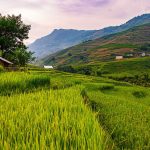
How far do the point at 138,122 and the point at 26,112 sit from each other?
359 centimetres

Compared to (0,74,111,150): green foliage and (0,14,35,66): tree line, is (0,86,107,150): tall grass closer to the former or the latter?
(0,74,111,150): green foliage

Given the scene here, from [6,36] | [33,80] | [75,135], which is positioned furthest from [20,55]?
[75,135]

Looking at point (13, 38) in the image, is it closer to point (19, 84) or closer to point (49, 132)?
point (19, 84)

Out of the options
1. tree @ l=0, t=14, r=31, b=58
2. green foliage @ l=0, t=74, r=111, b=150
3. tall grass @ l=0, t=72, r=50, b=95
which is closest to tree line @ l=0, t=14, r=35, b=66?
tree @ l=0, t=14, r=31, b=58

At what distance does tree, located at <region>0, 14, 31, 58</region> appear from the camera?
78162 millimetres

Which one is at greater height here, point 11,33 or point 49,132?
point 11,33

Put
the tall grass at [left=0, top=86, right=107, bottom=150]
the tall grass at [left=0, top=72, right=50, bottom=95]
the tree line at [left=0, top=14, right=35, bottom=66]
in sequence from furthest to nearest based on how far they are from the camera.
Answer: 1. the tree line at [left=0, top=14, right=35, bottom=66]
2. the tall grass at [left=0, top=72, right=50, bottom=95]
3. the tall grass at [left=0, top=86, right=107, bottom=150]

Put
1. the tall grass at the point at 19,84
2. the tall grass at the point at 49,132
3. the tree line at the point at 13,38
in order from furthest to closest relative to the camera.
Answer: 1. the tree line at the point at 13,38
2. the tall grass at the point at 19,84
3. the tall grass at the point at 49,132

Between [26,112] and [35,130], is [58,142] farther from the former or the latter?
[26,112]

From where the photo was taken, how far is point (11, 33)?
80.8 metres

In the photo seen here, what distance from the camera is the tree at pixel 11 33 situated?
78.2 metres

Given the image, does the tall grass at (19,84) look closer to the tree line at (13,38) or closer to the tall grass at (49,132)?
the tall grass at (49,132)

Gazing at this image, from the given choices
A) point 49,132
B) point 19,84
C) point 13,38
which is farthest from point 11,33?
point 49,132

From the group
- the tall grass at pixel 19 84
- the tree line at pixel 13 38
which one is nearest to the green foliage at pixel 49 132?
the tall grass at pixel 19 84
